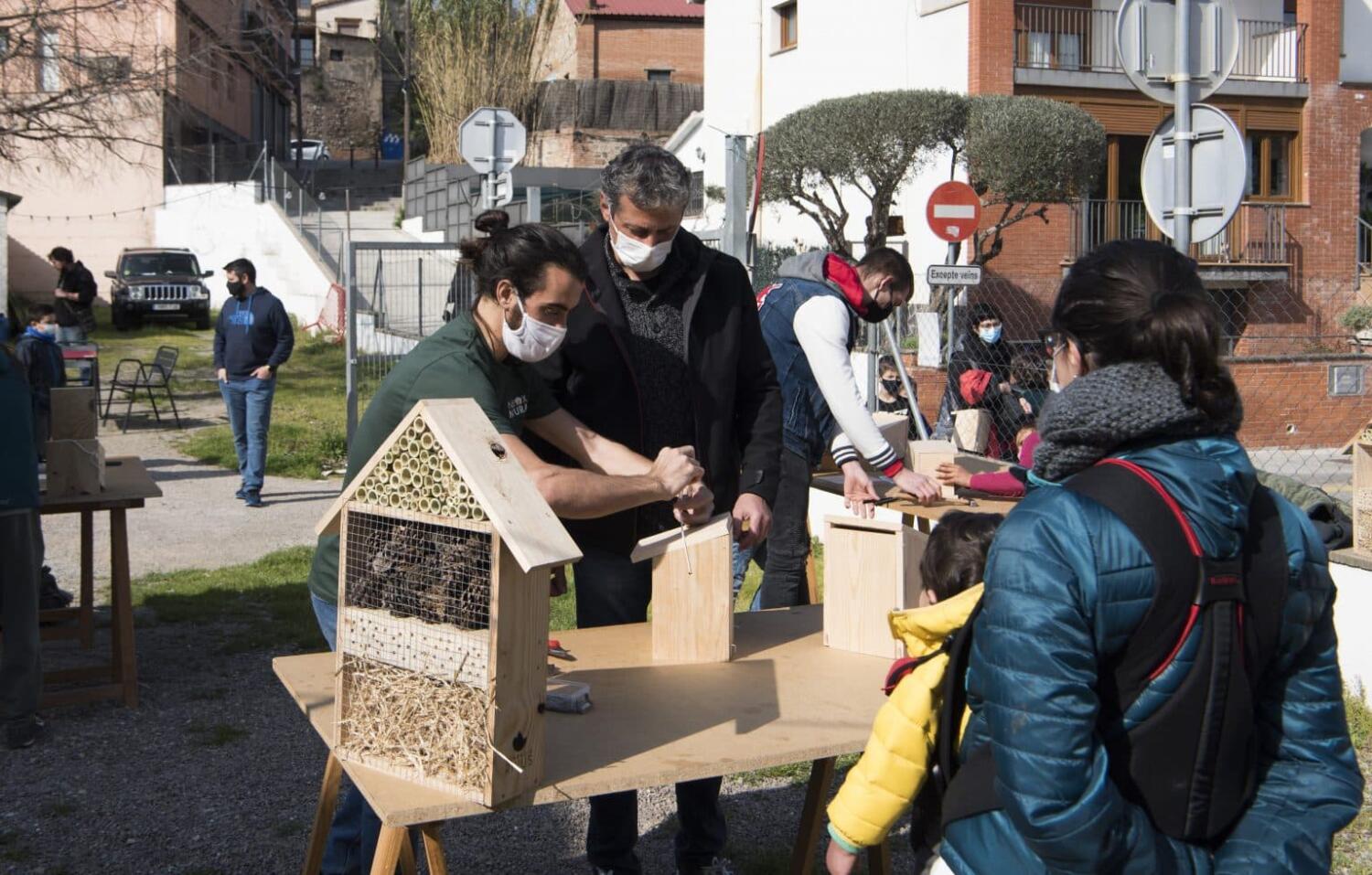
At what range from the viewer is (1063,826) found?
1710 mm

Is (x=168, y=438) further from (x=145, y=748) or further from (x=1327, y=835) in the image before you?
(x=1327, y=835)

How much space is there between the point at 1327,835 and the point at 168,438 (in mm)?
14522

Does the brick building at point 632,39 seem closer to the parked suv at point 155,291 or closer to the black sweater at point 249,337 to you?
the parked suv at point 155,291

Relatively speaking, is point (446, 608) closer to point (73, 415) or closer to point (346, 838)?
point (346, 838)

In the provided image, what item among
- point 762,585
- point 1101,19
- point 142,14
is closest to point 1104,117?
point 1101,19

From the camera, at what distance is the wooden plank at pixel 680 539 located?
10.1 feet

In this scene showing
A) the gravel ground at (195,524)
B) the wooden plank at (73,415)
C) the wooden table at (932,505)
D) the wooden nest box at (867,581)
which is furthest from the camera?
the gravel ground at (195,524)

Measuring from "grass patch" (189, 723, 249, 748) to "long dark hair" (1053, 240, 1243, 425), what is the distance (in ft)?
14.1

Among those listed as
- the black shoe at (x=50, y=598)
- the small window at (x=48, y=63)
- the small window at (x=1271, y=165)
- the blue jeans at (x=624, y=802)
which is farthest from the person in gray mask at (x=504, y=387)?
the small window at (x=1271, y=165)

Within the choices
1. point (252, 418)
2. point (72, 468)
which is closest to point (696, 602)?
point (72, 468)

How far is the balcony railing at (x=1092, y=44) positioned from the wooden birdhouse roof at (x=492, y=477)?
69.4ft

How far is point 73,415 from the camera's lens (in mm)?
5770

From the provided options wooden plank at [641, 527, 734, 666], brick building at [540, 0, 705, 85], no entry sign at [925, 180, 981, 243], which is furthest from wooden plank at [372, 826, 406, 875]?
brick building at [540, 0, 705, 85]

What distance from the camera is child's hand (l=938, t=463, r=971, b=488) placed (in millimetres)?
5344
